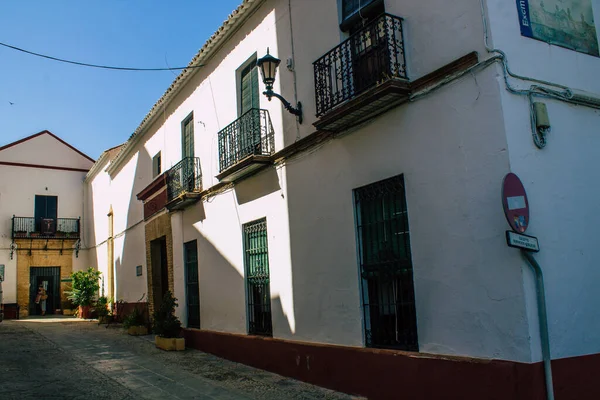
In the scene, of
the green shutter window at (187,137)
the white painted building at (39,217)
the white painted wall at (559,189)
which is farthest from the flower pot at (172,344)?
the white painted building at (39,217)

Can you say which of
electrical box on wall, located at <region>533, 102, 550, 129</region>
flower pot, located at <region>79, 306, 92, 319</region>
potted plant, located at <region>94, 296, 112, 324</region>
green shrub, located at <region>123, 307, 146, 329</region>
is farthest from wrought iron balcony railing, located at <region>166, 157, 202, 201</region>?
flower pot, located at <region>79, 306, 92, 319</region>

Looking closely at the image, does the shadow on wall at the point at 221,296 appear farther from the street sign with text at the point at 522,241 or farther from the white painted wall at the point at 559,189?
the street sign with text at the point at 522,241

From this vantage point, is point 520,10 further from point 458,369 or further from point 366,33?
point 458,369

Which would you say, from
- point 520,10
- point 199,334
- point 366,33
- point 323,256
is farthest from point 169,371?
point 520,10

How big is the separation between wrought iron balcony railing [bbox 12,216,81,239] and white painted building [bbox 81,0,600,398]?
15802 mm

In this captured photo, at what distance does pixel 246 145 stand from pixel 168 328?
4271mm

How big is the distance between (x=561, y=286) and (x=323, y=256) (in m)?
3.13

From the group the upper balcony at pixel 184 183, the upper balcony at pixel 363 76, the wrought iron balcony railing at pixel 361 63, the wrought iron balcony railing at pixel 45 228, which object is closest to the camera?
the upper balcony at pixel 363 76

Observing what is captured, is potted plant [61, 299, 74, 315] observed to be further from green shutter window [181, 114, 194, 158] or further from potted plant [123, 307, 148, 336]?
green shutter window [181, 114, 194, 158]

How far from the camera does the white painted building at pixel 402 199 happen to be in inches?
200

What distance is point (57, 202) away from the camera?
24.4m

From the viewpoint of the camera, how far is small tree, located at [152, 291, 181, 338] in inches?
437

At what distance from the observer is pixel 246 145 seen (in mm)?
9344

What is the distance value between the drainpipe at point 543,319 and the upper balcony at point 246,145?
15.6ft
